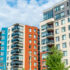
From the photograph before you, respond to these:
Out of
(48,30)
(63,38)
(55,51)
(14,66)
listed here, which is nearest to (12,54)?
(14,66)

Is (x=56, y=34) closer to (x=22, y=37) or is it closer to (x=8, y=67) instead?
(x=22, y=37)

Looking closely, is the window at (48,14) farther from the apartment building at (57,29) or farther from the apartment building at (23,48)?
the apartment building at (23,48)

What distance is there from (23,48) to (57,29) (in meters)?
26.7

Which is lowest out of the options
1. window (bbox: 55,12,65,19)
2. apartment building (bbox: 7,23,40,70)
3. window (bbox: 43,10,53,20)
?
apartment building (bbox: 7,23,40,70)

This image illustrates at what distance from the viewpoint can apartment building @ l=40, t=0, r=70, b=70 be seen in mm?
61750

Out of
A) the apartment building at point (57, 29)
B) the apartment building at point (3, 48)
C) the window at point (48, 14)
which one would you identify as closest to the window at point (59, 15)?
the apartment building at point (57, 29)

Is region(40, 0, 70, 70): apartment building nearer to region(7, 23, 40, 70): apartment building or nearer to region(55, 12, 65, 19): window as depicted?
region(55, 12, 65, 19): window

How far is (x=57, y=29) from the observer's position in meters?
66.1

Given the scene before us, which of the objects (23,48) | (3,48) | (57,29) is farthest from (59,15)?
(3,48)

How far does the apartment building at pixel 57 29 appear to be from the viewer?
6175 centimetres

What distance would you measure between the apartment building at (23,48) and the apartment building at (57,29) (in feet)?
55.4

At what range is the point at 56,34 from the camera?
66250mm

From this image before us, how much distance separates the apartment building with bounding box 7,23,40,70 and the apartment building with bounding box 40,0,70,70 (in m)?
16.9

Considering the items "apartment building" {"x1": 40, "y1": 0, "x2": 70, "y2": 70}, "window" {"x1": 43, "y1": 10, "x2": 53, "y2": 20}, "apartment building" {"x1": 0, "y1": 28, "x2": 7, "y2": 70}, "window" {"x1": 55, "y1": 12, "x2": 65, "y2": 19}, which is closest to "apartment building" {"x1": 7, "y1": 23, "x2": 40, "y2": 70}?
"apartment building" {"x1": 0, "y1": 28, "x2": 7, "y2": 70}
